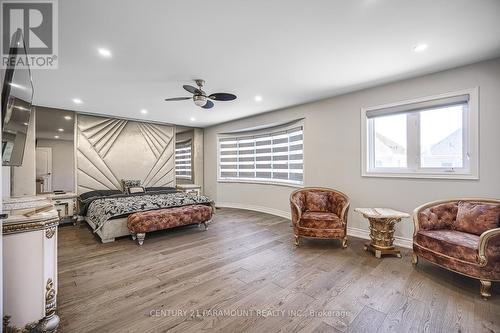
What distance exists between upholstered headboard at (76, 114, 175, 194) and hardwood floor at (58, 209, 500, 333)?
2230mm

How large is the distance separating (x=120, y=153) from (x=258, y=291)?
515 centimetres

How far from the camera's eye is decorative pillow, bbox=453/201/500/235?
240 centimetres

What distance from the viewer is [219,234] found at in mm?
3941

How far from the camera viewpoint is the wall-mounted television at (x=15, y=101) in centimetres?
146

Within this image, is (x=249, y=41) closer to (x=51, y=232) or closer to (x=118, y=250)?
(x=51, y=232)

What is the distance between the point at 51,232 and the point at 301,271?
8.18ft

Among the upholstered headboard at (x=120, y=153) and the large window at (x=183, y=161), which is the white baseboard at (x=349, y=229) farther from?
the upholstered headboard at (x=120, y=153)

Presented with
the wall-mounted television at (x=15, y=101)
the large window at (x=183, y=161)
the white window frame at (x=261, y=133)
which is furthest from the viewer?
the large window at (x=183, y=161)

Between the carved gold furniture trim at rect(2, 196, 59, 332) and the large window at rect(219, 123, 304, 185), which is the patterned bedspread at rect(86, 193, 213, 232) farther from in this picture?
the large window at rect(219, 123, 304, 185)

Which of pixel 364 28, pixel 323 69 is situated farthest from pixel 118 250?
pixel 364 28

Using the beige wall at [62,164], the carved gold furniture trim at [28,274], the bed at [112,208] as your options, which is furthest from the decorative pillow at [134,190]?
the carved gold furniture trim at [28,274]

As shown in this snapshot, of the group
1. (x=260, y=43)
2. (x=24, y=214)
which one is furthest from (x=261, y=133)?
(x=24, y=214)

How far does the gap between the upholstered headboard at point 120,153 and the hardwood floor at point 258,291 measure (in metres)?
2.23

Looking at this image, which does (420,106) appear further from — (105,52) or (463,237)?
(105,52)
